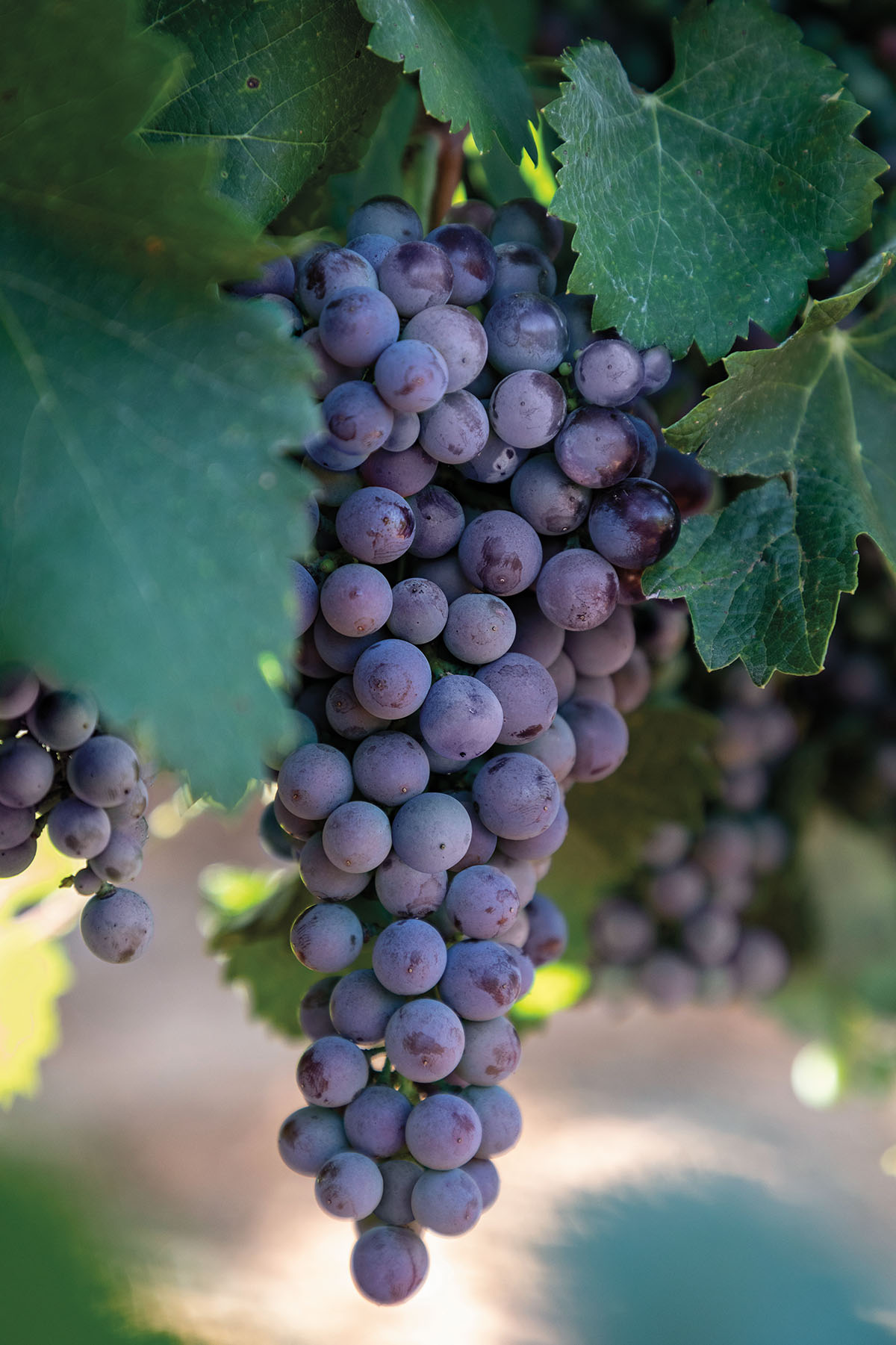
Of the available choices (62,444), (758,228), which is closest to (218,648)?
(62,444)

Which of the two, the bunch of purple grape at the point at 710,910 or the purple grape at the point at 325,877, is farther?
the bunch of purple grape at the point at 710,910

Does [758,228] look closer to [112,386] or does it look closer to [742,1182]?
[112,386]

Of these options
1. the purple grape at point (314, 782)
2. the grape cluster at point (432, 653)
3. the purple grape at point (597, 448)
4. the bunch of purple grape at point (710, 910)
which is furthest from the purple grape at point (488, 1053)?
the bunch of purple grape at point (710, 910)

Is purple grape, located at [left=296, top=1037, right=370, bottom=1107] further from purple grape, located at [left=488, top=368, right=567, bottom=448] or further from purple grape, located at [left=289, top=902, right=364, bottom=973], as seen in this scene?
purple grape, located at [left=488, top=368, right=567, bottom=448]

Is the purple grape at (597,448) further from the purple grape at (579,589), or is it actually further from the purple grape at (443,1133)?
the purple grape at (443,1133)

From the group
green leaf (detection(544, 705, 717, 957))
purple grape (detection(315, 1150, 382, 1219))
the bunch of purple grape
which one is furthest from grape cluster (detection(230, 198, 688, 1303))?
the bunch of purple grape

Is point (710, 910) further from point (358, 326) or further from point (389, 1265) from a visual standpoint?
point (358, 326)
